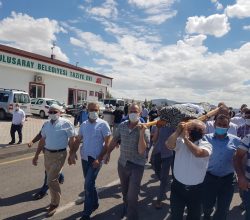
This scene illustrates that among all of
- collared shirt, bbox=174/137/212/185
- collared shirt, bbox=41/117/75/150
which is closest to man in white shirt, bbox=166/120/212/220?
collared shirt, bbox=174/137/212/185

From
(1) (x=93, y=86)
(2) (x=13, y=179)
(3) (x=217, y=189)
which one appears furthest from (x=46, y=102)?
(3) (x=217, y=189)

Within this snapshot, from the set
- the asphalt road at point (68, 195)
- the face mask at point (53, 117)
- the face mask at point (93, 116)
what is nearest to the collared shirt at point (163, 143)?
the asphalt road at point (68, 195)

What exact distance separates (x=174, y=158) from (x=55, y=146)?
230 cm

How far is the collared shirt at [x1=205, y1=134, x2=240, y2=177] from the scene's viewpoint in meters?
A: 4.49

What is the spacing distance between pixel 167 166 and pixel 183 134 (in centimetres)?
285

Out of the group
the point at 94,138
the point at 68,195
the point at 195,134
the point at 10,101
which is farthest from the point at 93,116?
the point at 10,101

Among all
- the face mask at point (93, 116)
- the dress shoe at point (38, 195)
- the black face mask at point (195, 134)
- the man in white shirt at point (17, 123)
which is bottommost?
the dress shoe at point (38, 195)

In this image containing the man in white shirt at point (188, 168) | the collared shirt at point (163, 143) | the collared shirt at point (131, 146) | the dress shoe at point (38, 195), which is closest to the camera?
the man in white shirt at point (188, 168)

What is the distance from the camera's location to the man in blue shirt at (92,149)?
17.7 ft

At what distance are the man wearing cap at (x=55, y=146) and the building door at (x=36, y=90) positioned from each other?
87.5 feet

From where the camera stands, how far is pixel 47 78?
34.5 m

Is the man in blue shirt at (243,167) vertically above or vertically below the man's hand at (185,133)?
below

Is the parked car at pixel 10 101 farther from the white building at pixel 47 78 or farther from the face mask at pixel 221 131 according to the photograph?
the face mask at pixel 221 131

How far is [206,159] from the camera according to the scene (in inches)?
161
